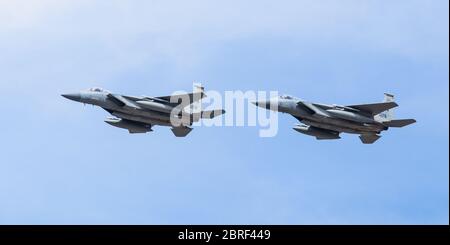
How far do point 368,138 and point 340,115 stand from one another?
17.8ft

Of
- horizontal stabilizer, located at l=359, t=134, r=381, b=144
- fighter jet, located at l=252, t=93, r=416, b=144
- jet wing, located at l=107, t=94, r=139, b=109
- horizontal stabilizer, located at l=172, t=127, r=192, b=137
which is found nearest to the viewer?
jet wing, located at l=107, t=94, r=139, b=109

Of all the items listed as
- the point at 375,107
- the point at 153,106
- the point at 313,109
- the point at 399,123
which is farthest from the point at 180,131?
the point at 399,123

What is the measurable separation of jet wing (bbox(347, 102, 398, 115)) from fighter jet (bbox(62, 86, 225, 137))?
13.3 metres

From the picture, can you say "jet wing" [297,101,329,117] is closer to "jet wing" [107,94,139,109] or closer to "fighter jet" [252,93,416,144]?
"fighter jet" [252,93,416,144]

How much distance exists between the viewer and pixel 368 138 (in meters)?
109

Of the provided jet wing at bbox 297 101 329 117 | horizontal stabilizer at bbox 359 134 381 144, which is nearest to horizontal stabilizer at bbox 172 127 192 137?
jet wing at bbox 297 101 329 117

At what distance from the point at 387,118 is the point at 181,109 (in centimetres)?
2004

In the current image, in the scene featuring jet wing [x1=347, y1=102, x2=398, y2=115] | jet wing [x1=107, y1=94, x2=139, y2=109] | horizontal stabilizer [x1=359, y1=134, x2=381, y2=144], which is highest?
jet wing [x1=107, y1=94, x2=139, y2=109]

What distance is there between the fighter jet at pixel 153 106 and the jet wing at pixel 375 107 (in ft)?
43.5

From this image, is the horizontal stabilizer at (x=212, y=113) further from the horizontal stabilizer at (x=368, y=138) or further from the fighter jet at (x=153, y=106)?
the horizontal stabilizer at (x=368, y=138)

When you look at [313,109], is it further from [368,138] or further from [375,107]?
[368,138]

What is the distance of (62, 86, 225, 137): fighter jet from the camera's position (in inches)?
4124
